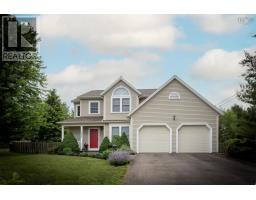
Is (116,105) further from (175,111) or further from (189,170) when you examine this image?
(189,170)

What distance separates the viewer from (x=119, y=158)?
16.0 m

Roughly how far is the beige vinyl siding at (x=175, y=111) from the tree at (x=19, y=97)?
85.4 inches

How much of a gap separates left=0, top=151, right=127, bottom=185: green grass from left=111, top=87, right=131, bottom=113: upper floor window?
1184 millimetres

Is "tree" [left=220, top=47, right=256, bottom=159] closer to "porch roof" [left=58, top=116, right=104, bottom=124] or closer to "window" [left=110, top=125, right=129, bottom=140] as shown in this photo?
"window" [left=110, top=125, right=129, bottom=140]

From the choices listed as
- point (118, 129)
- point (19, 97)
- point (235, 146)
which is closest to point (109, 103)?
point (118, 129)

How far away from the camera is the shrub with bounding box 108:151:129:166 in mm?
15992

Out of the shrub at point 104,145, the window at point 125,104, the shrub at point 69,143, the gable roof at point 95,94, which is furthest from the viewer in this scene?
the window at point 125,104

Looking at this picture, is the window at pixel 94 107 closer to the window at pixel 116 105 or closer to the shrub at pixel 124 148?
the window at pixel 116 105

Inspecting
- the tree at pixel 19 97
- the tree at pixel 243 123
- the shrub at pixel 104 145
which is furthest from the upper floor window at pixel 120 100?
the tree at pixel 243 123

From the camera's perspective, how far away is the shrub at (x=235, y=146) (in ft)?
52.5

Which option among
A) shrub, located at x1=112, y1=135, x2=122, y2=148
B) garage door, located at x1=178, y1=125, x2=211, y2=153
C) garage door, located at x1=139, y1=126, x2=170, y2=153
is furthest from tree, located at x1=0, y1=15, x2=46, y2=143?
garage door, located at x1=178, y1=125, x2=211, y2=153

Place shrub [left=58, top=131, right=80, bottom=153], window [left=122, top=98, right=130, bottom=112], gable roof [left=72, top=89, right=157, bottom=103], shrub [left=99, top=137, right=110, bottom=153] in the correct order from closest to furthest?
shrub [left=58, top=131, right=80, bottom=153], gable roof [left=72, top=89, right=157, bottom=103], shrub [left=99, top=137, right=110, bottom=153], window [left=122, top=98, right=130, bottom=112]
